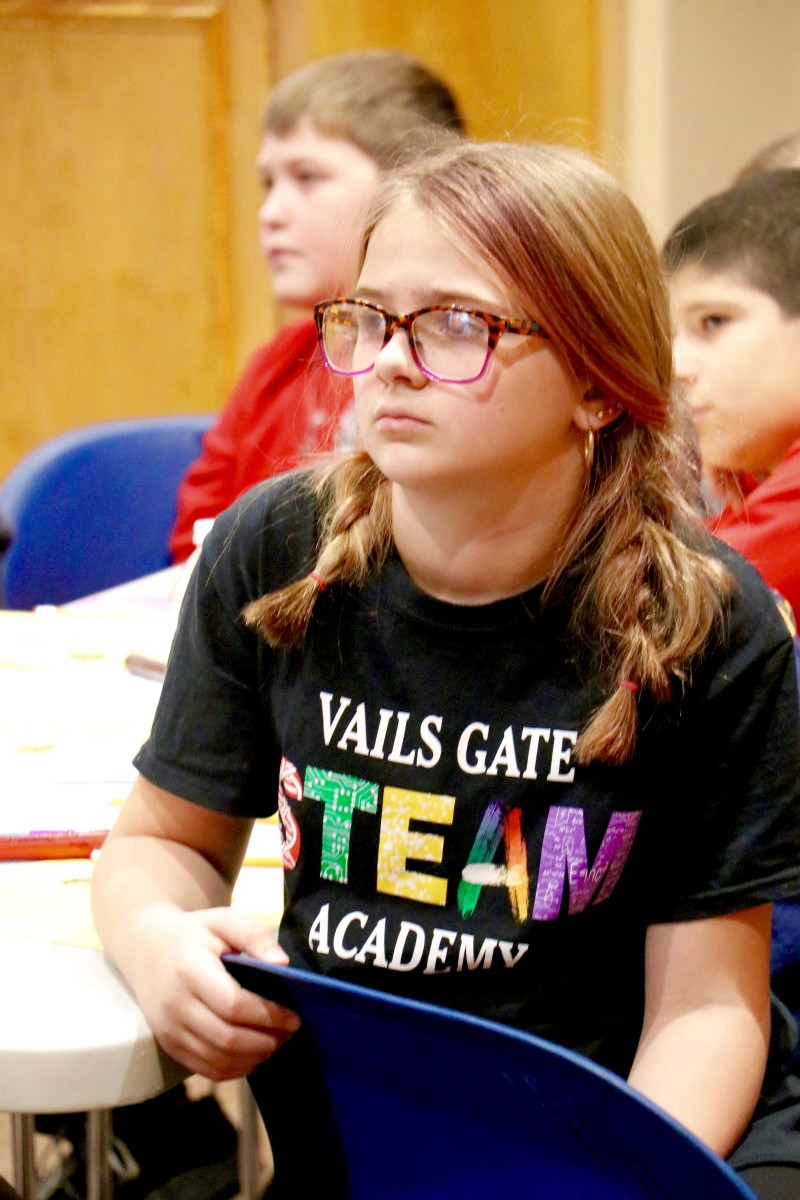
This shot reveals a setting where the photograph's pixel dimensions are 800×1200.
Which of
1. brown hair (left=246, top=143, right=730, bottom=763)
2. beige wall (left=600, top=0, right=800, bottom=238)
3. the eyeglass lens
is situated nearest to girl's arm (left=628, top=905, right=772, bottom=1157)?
brown hair (left=246, top=143, right=730, bottom=763)

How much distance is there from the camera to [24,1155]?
43.4 inches

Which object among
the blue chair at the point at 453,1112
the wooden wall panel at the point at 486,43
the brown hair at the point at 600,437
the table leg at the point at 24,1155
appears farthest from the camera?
the wooden wall panel at the point at 486,43

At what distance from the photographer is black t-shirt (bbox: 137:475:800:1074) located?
2.69ft

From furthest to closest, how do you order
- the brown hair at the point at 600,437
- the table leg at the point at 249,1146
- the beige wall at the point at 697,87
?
the beige wall at the point at 697,87 < the table leg at the point at 249,1146 < the brown hair at the point at 600,437

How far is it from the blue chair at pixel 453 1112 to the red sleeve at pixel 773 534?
79cm

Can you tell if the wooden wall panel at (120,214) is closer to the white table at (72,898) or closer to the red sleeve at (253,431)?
the red sleeve at (253,431)

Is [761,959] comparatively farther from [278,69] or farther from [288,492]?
[278,69]

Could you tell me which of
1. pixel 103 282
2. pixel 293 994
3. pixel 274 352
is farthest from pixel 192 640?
pixel 103 282

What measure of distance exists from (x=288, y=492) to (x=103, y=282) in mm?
2932

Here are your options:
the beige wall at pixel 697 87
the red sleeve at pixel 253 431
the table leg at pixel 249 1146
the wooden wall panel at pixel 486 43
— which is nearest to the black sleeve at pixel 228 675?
→ the table leg at pixel 249 1146

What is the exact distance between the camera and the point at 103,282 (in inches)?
145

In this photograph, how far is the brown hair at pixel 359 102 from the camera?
2168mm

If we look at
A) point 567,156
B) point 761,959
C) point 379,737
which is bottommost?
point 761,959

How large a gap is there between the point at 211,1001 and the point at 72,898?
9.7 inches
